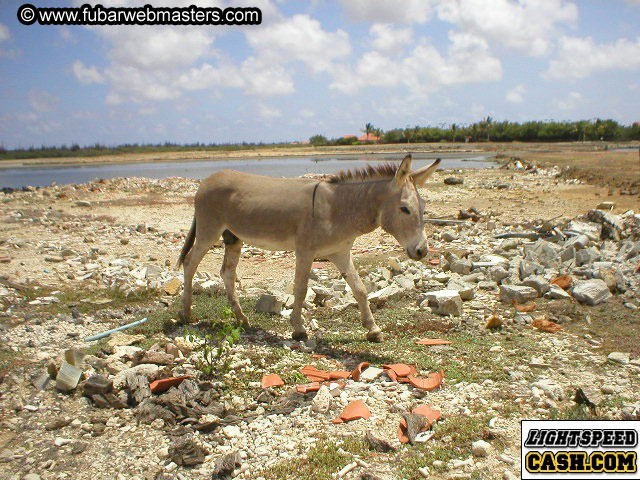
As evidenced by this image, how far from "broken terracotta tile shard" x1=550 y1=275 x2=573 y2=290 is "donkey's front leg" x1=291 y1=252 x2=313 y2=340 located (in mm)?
4695

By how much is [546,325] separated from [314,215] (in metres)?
3.69

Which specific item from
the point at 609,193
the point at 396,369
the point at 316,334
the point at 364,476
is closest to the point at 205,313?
the point at 316,334

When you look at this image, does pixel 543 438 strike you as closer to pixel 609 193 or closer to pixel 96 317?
pixel 96 317

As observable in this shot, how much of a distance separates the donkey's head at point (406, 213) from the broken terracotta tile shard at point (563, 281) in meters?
3.80

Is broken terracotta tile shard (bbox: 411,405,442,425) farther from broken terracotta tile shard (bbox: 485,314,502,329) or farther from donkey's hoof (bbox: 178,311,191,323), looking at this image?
donkey's hoof (bbox: 178,311,191,323)

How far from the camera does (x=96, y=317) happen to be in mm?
8180

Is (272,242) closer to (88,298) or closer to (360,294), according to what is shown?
(360,294)

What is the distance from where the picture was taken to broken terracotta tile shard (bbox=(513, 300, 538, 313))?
7.86 meters

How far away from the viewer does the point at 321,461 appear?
414 cm

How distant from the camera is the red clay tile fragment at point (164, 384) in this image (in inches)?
206

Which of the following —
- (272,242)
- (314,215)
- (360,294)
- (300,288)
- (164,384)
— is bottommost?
(164,384)

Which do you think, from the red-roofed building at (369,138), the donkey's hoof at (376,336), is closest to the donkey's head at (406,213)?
the donkey's hoof at (376,336)

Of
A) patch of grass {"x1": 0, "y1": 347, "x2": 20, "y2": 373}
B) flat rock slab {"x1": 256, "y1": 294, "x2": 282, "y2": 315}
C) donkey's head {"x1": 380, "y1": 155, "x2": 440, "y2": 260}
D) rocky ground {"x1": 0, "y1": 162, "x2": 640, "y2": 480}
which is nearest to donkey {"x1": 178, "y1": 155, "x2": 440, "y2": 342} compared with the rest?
donkey's head {"x1": 380, "y1": 155, "x2": 440, "y2": 260}

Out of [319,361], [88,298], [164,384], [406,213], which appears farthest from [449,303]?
[88,298]
